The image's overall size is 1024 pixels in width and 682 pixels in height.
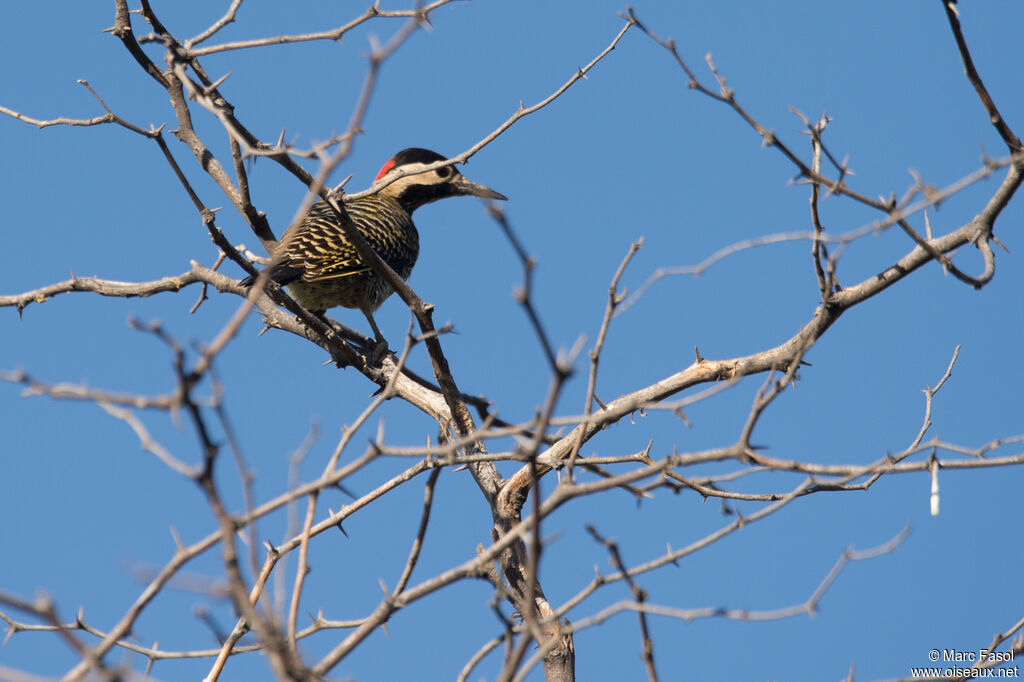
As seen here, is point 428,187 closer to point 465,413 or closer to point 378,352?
point 378,352

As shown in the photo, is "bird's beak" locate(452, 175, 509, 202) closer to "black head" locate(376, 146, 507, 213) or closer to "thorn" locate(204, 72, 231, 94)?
"black head" locate(376, 146, 507, 213)

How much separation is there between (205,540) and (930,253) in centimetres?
275

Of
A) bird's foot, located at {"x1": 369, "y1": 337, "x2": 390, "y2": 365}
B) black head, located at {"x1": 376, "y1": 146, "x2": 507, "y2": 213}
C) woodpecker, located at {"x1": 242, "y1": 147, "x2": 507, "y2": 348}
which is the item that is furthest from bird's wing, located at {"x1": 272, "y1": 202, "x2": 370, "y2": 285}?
black head, located at {"x1": 376, "y1": 146, "x2": 507, "y2": 213}

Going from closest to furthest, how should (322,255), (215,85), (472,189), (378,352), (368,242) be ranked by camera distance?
(215,85)
(322,255)
(378,352)
(368,242)
(472,189)

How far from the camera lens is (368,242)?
7.18 metres

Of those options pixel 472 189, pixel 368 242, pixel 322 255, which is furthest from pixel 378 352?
pixel 472 189

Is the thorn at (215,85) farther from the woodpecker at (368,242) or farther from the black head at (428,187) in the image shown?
the black head at (428,187)

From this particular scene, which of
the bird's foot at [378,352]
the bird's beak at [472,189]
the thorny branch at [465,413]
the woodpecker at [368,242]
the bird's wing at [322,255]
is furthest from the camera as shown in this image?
the bird's beak at [472,189]

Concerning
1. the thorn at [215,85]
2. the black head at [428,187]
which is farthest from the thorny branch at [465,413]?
the black head at [428,187]

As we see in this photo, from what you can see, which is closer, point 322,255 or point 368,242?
point 322,255

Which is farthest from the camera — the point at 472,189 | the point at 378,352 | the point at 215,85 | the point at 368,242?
the point at 472,189

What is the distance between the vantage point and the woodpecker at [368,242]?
6.26 m

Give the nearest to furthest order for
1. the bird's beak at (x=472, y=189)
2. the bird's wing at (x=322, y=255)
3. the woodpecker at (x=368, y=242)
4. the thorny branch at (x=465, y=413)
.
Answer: the thorny branch at (x=465, y=413), the bird's wing at (x=322, y=255), the woodpecker at (x=368, y=242), the bird's beak at (x=472, y=189)

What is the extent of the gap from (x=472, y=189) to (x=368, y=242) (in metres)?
1.67
